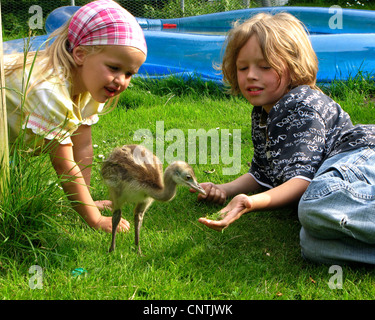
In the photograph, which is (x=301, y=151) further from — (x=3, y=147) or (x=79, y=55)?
(x=3, y=147)

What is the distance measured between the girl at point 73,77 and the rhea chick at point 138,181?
18cm

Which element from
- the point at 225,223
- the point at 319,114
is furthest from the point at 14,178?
the point at 319,114

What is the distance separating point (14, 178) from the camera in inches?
→ 109

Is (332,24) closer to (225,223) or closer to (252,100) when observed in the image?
(252,100)

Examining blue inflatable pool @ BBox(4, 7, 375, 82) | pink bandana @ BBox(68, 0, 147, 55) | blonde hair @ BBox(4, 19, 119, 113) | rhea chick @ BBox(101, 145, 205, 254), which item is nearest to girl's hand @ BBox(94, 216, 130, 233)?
rhea chick @ BBox(101, 145, 205, 254)

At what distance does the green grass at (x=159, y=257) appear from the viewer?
2480 mm

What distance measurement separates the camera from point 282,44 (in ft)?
10.5

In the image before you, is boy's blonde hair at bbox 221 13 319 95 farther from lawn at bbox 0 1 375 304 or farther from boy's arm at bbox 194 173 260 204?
lawn at bbox 0 1 375 304

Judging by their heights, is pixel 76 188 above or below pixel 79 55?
below

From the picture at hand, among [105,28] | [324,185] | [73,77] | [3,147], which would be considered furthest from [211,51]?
[3,147]

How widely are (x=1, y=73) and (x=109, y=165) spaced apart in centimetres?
→ 84

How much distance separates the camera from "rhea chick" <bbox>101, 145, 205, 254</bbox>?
2.87 meters

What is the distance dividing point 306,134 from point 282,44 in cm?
69

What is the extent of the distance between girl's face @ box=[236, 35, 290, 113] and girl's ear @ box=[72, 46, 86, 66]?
1085 mm
